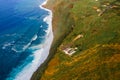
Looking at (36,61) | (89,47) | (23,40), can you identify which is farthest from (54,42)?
(89,47)

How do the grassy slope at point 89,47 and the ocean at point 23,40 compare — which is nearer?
the grassy slope at point 89,47

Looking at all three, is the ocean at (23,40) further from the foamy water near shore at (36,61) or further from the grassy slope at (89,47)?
the grassy slope at (89,47)

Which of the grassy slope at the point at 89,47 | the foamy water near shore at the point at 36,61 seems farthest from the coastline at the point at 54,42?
the foamy water near shore at the point at 36,61

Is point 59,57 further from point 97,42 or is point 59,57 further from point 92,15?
point 92,15

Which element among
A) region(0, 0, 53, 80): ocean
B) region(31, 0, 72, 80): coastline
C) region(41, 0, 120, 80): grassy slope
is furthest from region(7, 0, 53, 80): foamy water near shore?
region(41, 0, 120, 80): grassy slope

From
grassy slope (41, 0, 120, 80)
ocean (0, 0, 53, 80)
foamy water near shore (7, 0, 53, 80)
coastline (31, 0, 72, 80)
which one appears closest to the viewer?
grassy slope (41, 0, 120, 80)

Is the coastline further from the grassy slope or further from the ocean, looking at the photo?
the ocean
